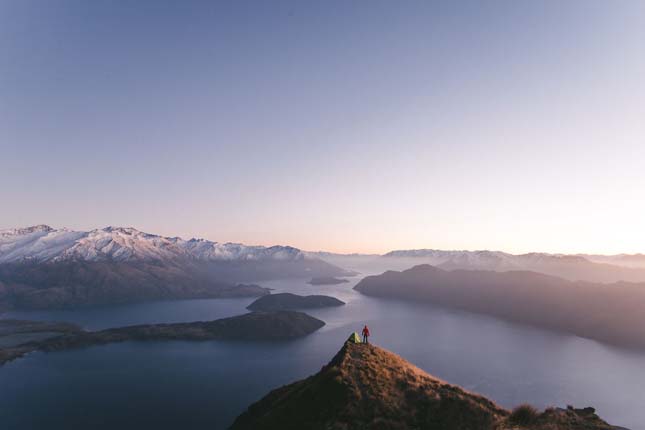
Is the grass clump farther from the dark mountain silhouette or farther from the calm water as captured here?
the calm water

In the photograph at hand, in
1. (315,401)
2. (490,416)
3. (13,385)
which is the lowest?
(13,385)

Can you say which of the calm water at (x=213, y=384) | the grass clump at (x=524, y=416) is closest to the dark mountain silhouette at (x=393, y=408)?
the grass clump at (x=524, y=416)

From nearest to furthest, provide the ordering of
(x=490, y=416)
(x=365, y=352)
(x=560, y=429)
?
(x=560, y=429)
(x=490, y=416)
(x=365, y=352)

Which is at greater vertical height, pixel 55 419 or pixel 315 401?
pixel 315 401

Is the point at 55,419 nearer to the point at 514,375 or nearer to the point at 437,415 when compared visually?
the point at 437,415

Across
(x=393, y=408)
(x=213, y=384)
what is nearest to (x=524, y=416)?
(x=393, y=408)

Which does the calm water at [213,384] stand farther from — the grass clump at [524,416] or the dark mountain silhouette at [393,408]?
the grass clump at [524,416]

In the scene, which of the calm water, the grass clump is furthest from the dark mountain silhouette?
the calm water

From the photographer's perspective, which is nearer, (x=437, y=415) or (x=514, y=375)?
(x=437, y=415)

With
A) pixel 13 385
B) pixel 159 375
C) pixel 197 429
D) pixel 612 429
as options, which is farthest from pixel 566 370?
pixel 13 385

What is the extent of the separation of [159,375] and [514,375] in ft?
616

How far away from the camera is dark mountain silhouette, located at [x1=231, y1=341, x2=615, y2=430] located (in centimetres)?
2522

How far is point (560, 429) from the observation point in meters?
22.3

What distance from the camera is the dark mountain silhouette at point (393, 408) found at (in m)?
25.2
